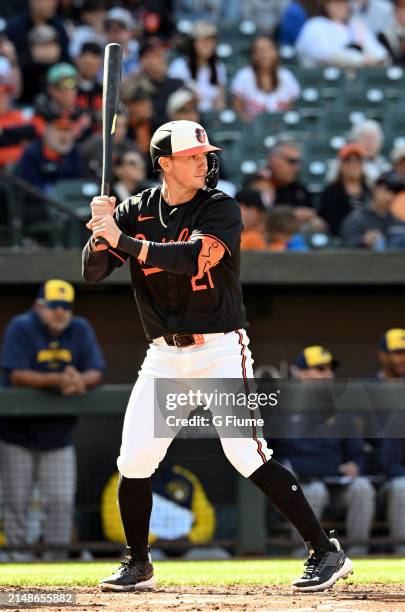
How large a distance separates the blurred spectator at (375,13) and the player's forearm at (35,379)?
23.2 feet

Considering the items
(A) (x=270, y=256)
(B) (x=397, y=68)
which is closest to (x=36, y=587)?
(A) (x=270, y=256)

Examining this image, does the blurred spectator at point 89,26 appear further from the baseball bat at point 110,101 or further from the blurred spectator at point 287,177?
the baseball bat at point 110,101

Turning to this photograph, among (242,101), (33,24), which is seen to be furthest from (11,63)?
(242,101)

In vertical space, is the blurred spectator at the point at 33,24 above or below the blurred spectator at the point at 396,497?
above

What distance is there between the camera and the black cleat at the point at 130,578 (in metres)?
4.71

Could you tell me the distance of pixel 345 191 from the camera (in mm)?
9555

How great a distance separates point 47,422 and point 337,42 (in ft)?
21.0

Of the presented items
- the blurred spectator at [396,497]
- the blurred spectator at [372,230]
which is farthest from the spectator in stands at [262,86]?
the blurred spectator at [396,497]

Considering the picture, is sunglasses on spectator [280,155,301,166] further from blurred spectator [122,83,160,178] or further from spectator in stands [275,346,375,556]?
spectator in stands [275,346,375,556]

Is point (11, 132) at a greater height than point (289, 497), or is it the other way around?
point (11, 132)

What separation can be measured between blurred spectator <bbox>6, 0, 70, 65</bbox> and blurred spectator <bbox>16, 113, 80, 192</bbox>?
1965 mm

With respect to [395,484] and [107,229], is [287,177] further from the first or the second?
[107,229]

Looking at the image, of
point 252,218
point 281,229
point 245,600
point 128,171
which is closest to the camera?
point 245,600

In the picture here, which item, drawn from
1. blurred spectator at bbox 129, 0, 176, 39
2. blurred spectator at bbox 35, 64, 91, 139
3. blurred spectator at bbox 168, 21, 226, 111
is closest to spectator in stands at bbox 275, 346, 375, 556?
blurred spectator at bbox 35, 64, 91, 139
